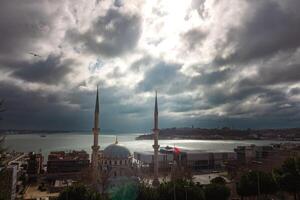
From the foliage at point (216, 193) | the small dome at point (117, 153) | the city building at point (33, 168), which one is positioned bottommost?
the city building at point (33, 168)

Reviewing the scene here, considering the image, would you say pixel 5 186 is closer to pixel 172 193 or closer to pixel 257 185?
pixel 172 193

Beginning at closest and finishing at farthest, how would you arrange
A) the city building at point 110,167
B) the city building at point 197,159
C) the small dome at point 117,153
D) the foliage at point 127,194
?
the foliage at point 127,194
the city building at point 110,167
the small dome at point 117,153
the city building at point 197,159

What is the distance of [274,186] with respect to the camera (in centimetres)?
2453

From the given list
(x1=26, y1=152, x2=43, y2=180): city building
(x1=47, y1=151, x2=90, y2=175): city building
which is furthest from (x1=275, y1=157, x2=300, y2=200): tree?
(x1=26, y1=152, x2=43, y2=180): city building

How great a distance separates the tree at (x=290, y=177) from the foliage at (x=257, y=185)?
674 mm

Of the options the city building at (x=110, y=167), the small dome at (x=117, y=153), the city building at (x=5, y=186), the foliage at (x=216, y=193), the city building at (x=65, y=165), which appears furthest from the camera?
the city building at (x=65, y=165)

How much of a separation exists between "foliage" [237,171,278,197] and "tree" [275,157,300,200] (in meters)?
0.67

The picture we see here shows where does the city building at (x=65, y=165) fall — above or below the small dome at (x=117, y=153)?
below

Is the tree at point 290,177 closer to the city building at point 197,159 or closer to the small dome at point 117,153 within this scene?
the small dome at point 117,153

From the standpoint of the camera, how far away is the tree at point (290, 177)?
23938mm

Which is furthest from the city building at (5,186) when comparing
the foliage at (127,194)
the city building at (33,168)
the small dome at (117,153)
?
the city building at (33,168)

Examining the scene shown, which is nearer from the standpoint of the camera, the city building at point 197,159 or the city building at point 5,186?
the city building at point 5,186

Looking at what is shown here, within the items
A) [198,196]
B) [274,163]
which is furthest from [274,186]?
[274,163]

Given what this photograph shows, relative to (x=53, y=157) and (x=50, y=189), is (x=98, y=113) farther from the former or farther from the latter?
(x=53, y=157)
